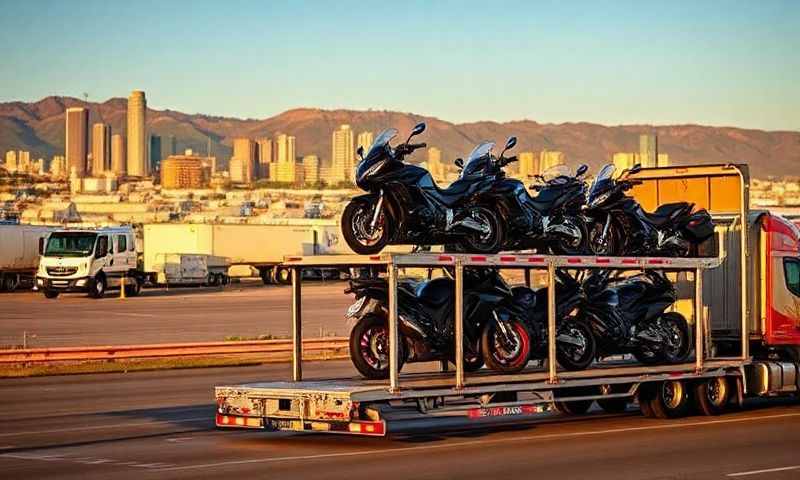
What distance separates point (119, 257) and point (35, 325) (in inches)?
609

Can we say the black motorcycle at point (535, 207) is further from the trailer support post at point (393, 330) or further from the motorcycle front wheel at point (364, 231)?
the trailer support post at point (393, 330)

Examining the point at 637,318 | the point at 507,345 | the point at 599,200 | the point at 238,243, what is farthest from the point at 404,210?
the point at 238,243

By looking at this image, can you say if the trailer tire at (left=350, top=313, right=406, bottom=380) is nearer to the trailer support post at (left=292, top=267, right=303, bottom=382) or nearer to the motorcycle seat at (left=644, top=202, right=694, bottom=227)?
the trailer support post at (left=292, top=267, right=303, bottom=382)

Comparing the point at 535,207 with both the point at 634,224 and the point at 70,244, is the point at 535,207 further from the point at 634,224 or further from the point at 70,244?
the point at 70,244

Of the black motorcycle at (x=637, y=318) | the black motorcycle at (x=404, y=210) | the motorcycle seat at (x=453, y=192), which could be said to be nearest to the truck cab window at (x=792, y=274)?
the black motorcycle at (x=637, y=318)

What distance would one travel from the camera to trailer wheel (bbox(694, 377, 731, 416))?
70.6ft

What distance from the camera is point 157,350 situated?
108 feet

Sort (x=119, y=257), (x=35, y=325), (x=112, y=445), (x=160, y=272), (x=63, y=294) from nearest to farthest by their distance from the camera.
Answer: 1. (x=112, y=445)
2. (x=35, y=325)
3. (x=119, y=257)
4. (x=63, y=294)
5. (x=160, y=272)

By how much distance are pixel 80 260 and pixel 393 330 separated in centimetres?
4334

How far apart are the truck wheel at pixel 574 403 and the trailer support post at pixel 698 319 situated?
5.38 feet

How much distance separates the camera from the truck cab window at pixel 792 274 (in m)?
22.8

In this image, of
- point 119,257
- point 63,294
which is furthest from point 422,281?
point 63,294

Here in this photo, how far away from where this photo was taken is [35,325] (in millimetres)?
45875

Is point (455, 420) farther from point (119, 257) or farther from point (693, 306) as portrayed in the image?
point (119, 257)
